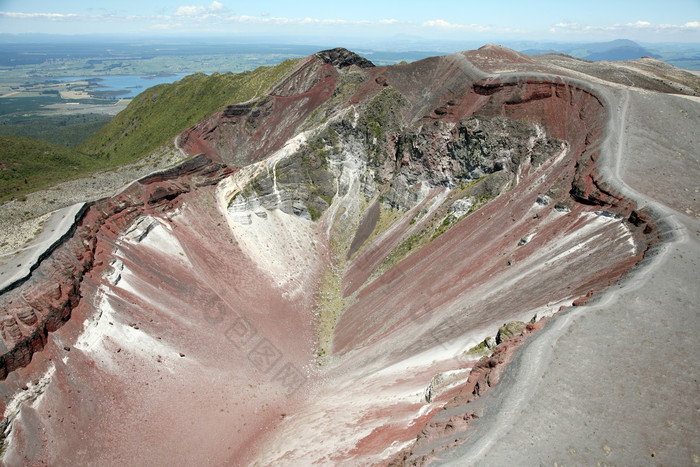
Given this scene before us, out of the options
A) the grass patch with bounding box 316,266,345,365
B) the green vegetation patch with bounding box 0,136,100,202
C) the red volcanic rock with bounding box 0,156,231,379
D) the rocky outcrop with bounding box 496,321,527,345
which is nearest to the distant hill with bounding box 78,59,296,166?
the green vegetation patch with bounding box 0,136,100,202

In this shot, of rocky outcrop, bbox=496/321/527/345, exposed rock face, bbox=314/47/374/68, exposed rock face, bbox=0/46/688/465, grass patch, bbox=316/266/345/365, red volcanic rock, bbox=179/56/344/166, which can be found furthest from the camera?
exposed rock face, bbox=314/47/374/68

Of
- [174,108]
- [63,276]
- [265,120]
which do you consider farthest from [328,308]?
[174,108]

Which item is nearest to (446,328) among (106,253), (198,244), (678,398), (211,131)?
(678,398)

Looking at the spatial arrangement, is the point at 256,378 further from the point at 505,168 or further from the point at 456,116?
the point at 456,116

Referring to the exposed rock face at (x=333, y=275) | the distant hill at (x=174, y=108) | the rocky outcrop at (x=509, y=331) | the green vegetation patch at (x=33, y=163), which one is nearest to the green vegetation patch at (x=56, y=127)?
the distant hill at (x=174, y=108)

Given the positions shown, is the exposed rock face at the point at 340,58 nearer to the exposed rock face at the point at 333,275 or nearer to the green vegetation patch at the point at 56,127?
the exposed rock face at the point at 333,275

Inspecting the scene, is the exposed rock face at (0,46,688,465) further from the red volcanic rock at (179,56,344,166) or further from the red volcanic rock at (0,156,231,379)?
the red volcanic rock at (179,56,344,166)

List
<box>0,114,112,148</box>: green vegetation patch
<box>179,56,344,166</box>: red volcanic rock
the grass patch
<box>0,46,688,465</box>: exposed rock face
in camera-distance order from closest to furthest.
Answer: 1. <box>0,46,688,465</box>: exposed rock face
2. the grass patch
3. <box>179,56,344,166</box>: red volcanic rock
4. <box>0,114,112,148</box>: green vegetation patch
